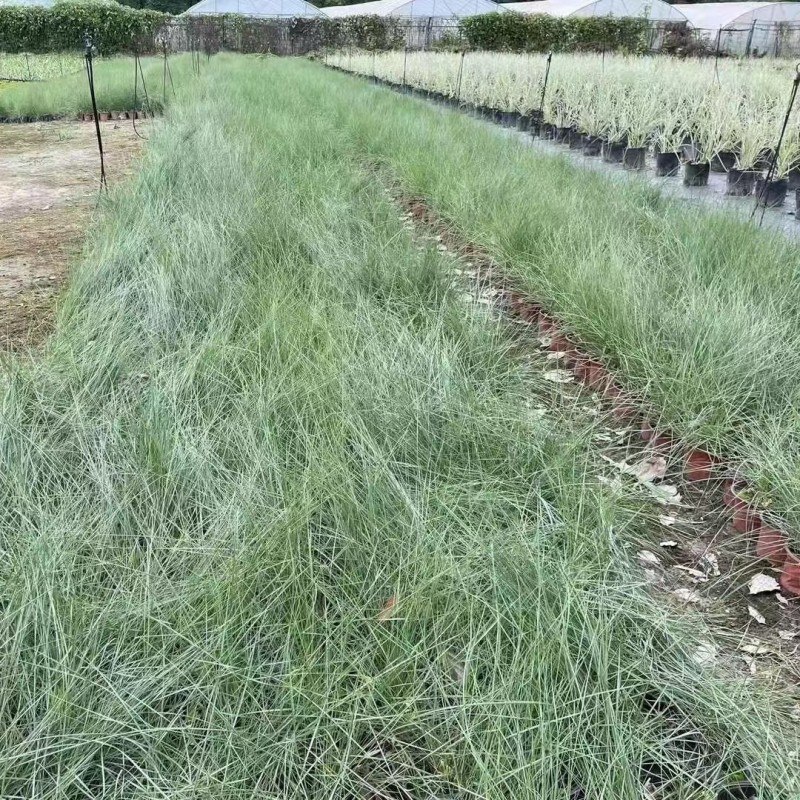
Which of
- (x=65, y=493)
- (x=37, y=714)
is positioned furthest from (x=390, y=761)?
(x=65, y=493)

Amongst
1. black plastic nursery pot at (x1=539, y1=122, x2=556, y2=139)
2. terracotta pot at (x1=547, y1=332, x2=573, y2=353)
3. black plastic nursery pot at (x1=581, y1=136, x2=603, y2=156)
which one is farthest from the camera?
black plastic nursery pot at (x1=539, y1=122, x2=556, y2=139)

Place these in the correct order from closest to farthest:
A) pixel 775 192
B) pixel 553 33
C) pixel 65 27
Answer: pixel 775 192 → pixel 65 27 → pixel 553 33

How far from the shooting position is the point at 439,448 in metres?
1.65

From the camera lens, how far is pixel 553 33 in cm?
2381

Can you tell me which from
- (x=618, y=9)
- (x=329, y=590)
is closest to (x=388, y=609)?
(x=329, y=590)

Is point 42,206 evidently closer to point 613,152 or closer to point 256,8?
point 613,152

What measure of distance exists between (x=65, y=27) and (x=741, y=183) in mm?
21706

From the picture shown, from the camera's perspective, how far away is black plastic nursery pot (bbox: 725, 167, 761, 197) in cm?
483

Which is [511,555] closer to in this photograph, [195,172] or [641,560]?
[641,560]

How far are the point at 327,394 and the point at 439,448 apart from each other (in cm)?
35

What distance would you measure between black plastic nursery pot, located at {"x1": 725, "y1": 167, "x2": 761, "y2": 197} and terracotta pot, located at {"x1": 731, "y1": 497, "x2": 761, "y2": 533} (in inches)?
157

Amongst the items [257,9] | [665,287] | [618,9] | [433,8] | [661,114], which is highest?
[618,9]

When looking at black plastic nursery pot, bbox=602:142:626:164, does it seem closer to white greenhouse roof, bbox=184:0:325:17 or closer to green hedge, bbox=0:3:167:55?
green hedge, bbox=0:3:167:55

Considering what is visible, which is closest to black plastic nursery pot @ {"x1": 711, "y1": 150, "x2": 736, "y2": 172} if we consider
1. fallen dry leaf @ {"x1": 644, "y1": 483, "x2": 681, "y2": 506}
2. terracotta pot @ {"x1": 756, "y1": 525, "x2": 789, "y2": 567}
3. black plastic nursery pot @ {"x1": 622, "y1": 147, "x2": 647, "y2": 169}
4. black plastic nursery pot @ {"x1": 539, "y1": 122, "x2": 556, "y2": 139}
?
black plastic nursery pot @ {"x1": 622, "y1": 147, "x2": 647, "y2": 169}
